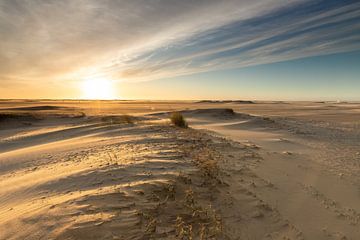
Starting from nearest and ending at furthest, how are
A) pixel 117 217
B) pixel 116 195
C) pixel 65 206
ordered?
pixel 117 217, pixel 65 206, pixel 116 195

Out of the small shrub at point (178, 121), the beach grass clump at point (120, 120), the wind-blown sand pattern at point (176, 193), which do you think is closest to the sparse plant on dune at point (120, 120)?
the beach grass clump at point (120, 120)

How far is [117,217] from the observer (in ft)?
11.5

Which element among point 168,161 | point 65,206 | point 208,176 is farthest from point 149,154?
point 65,206

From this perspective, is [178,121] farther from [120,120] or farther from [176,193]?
[176,193]

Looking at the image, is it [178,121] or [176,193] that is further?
[178,121]

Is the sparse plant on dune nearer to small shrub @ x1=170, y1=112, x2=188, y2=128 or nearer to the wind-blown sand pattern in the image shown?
small shrub @ x1=170, y1=112, x2=188, y2=128

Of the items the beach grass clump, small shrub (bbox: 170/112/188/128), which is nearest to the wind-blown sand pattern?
small shrub (bbox: 170/112/188/128)

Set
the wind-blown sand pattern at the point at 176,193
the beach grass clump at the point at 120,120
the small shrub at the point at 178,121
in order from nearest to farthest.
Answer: the wind-blown sand pattern at the point at 176,193 < the small shrub at the point at 178,121 < the beach grass clump at the point at 120,120

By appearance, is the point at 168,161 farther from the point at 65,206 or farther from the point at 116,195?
the point at 65,206

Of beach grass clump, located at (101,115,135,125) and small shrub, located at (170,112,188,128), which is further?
beach grass clump, located at (101,115,135,125)

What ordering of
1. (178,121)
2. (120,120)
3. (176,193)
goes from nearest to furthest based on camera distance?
(176,193) → (178,121) → (120,120)

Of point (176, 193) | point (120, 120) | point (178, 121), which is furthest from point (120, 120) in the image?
point (176, 193)

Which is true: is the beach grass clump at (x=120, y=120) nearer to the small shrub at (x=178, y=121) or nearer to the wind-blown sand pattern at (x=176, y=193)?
the small shrub at (x=178, y=121)

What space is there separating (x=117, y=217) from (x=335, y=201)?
3.98 metres
